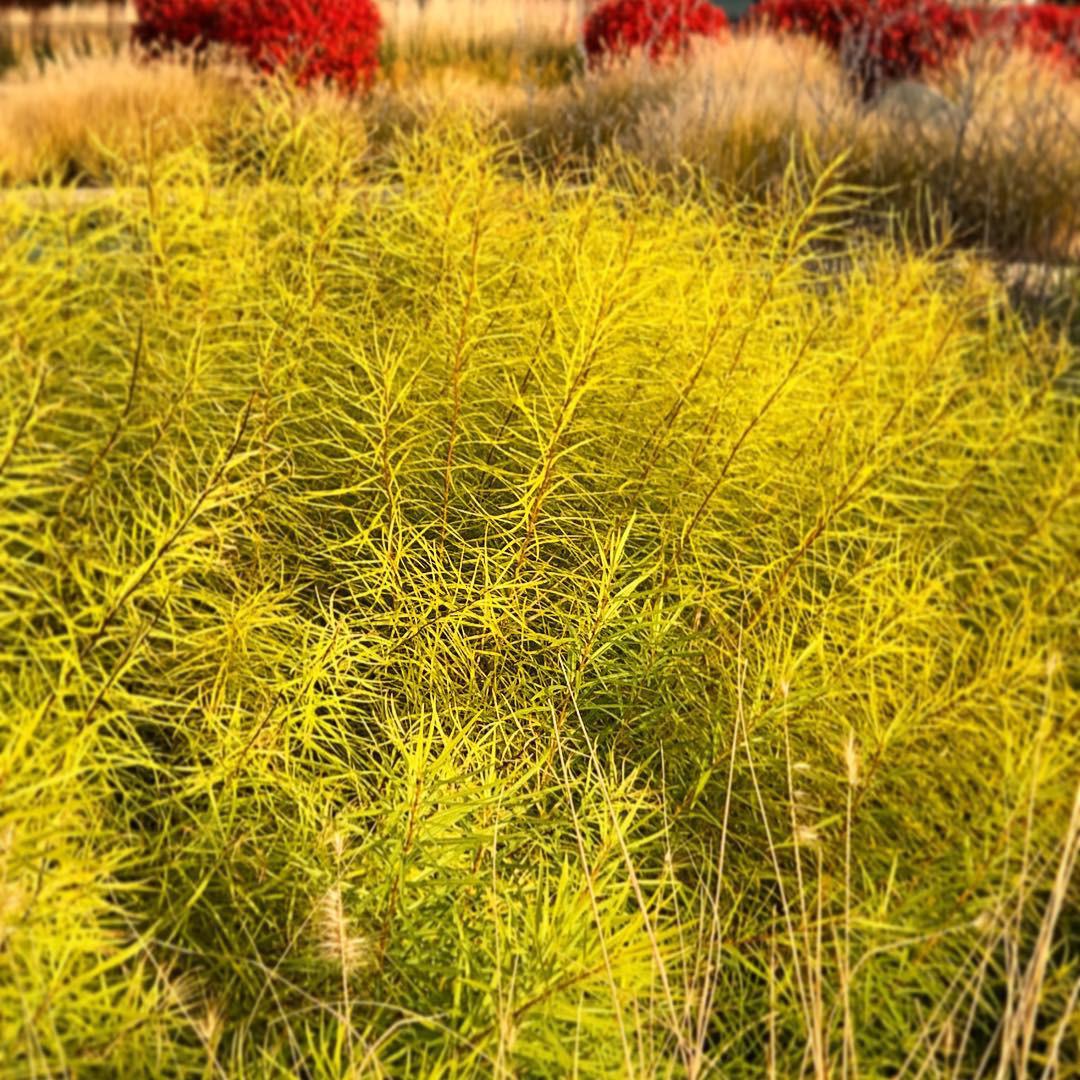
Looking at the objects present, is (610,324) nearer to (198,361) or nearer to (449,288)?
(449,288)

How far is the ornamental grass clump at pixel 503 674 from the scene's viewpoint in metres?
1.60

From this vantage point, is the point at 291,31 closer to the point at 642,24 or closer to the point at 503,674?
the point at 642,24

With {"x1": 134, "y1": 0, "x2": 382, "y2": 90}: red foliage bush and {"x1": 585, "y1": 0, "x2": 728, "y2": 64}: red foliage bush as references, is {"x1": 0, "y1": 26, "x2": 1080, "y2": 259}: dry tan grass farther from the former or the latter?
{"x1": 585, "y1": 0, "x2": 728, "y2": 64}: red foliage bush

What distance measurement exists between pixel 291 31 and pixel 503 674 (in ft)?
22.2

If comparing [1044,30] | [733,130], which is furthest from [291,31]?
[1044,30]

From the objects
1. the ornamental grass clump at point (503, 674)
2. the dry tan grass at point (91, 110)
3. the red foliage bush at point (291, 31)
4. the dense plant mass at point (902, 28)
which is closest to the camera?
the ornamental grass clump at point (503, 674)

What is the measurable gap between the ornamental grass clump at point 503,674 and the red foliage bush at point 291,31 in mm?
4870

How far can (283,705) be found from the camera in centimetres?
190

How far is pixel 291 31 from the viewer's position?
7883mm

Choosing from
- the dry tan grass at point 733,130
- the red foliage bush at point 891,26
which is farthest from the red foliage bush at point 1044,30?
the dry tan grass at point 733,130


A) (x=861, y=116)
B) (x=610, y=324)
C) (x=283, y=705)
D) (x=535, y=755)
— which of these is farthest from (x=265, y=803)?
(x=861, y=116)

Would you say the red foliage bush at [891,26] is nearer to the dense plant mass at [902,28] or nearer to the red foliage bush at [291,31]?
the dense plant mass at [902,28]

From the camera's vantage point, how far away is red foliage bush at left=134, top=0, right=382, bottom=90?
7.61 metres

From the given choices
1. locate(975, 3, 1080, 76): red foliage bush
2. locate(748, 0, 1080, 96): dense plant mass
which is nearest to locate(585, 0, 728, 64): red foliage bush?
locate(748, 0, 1080, 96): dense plant mass
